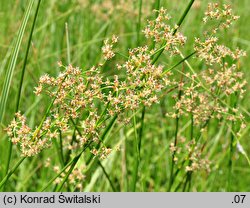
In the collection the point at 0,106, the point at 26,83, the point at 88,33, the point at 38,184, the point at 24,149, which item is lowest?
the point at 38,184

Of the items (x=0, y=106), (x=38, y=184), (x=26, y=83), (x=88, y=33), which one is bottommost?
(x=38, y=184)

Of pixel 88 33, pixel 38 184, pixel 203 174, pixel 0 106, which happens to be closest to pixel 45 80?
pixel 0 106

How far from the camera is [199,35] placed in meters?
4.77

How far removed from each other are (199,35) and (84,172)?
2.83 metres

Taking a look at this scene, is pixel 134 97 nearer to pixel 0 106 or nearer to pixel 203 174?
pixel 0 106

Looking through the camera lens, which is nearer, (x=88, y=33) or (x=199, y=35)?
(x=88, y=33)
